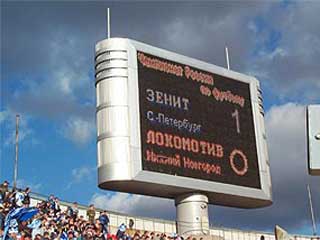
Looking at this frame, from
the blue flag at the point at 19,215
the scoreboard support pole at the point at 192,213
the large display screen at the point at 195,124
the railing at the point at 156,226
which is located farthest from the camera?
the railing at the point at 156,226

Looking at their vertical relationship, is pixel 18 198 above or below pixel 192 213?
below

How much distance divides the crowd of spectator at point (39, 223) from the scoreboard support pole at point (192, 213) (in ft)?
10.3

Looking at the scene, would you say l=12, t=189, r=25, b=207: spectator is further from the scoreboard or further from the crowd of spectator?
the scoreboard

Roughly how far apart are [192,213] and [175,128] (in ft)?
9.62

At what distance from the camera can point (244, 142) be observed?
19.9 meters

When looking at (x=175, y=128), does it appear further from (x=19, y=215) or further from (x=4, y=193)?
(x=19, y=215)

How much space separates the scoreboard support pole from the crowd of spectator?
3144mm

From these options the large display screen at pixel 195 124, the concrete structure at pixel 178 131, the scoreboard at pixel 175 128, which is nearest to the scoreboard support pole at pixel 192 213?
the concrete structure at pixel 178 131

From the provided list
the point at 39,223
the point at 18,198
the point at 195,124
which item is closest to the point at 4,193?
the point at 18,198

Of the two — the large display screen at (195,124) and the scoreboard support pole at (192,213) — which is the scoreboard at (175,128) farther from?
the scoreboard support pole at (192,213)

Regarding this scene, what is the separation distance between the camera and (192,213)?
18703mm

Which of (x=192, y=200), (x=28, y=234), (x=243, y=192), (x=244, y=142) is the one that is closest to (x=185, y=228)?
(x=192, y=200)

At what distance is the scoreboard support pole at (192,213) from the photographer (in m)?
18.4

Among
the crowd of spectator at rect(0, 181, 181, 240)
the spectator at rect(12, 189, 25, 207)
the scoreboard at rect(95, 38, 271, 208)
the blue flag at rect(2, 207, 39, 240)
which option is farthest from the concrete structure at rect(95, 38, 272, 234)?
the blue flag at rect(2, 207, 39, 240)
